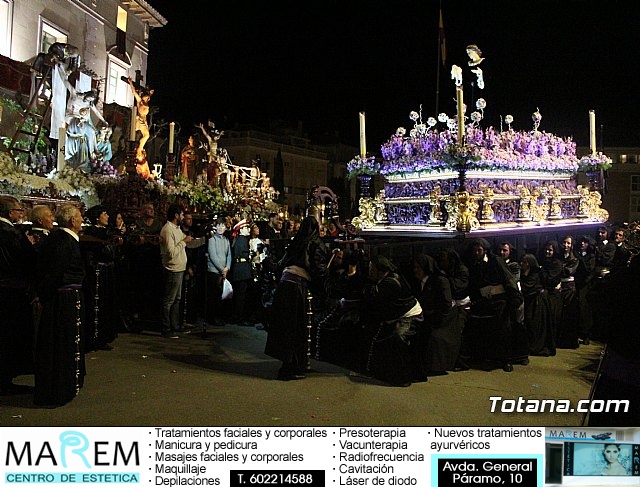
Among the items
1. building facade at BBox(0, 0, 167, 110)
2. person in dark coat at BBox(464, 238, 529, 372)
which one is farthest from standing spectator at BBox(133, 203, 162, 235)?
building facade at BBox(0, 0, 167, 110)

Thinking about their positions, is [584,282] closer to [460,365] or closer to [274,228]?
[460,365]

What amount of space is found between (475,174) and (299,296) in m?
5.55

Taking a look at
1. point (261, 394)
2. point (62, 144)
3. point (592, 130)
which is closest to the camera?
point (261, 394)

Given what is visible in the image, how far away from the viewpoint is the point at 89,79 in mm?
17406

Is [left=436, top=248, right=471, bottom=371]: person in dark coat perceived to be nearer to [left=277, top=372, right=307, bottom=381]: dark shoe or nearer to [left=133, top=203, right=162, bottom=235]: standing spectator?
[left=277, top=372, right=307, bottom=381]: dark shoe

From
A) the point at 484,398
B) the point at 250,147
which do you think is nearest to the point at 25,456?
the point at 484,398

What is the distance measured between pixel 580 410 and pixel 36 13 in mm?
16473

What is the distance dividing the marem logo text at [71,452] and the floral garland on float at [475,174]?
688cm

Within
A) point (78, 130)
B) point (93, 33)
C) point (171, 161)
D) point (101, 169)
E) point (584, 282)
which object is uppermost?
point (93, 33)

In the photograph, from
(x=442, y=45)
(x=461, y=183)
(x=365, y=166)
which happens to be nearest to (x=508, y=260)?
(x=461, y=183)

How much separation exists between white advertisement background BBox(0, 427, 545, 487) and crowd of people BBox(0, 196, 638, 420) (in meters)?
0.78

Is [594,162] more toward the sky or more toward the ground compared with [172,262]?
more toward the sky

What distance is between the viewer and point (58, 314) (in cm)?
480

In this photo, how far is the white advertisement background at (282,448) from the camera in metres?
4.05
